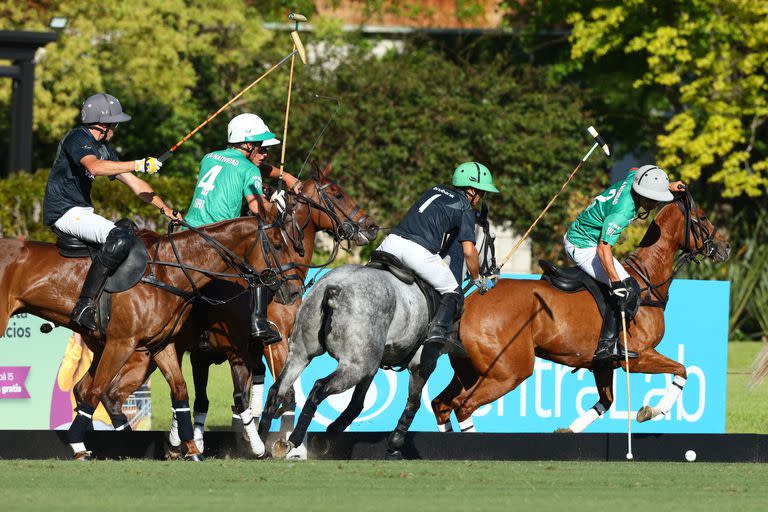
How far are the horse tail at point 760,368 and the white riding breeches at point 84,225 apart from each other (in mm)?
5378

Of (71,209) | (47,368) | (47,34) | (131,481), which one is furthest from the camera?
(47,34)

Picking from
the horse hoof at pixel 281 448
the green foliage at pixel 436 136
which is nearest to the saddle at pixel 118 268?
the horse hoof at pixel 281 448

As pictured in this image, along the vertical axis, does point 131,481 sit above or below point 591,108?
below

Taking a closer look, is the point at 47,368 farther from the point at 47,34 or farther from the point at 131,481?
the point at 47,34

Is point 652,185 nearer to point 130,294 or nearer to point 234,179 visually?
point 234,179

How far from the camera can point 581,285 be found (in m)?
11.4

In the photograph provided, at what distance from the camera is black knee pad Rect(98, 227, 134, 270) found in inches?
375

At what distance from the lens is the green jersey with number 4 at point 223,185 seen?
10.9m

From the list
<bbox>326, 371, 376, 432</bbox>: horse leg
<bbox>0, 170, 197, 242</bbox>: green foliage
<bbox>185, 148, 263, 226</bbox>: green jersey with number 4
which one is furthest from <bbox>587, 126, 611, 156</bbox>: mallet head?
<bbox>0, 170, 197, 242</bbox>: green foliage

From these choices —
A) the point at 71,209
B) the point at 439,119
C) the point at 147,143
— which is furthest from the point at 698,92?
the point at 71,209

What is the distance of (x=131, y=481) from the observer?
27.0ft

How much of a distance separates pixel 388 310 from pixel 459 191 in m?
1.41

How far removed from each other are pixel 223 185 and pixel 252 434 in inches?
79.5

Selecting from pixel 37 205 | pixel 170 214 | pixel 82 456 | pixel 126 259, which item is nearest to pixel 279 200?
pixel 170 214
